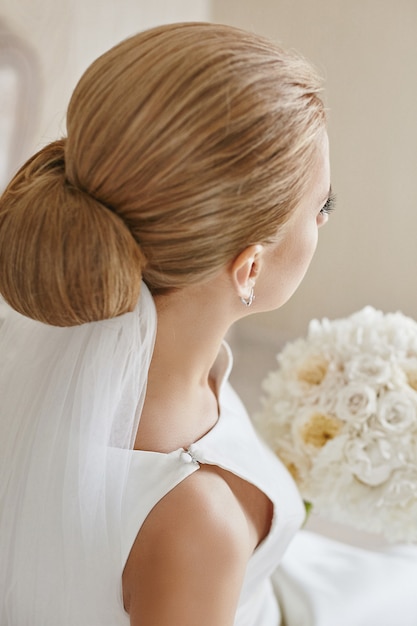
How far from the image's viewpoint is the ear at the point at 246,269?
889mm

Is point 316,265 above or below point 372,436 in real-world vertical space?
below

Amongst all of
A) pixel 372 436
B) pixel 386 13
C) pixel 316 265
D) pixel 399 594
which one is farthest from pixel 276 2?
pixel 399 594

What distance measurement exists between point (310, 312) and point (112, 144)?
1967 millimetres

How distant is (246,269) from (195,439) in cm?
24

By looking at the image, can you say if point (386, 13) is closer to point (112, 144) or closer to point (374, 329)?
point (374, 329)

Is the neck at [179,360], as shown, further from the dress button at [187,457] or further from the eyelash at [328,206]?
the eyelash at [328,206]

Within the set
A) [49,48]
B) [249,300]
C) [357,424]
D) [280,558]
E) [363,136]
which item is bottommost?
[280,558]

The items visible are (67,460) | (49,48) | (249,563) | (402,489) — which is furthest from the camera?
(49,48)

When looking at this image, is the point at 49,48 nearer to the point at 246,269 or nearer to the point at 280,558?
the point at 246,269

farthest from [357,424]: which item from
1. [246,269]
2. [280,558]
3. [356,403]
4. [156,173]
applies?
[156,173]

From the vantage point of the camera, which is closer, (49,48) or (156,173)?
(156,173)

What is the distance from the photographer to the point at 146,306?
2.98ft

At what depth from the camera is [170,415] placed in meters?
0.99

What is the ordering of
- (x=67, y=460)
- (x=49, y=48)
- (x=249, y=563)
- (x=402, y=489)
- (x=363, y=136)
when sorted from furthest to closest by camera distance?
1. (x=363, y=136)
2. (x=49, y=48)
3. (x=402, y=489)
4. (x=249, y=563)
5. (x=67, y=460)
